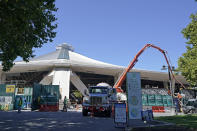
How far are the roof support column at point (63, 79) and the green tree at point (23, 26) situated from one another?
29.2 meters

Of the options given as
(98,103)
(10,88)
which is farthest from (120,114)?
(10,88)

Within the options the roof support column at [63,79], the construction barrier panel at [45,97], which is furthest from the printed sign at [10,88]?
the roof support column at [63,79]

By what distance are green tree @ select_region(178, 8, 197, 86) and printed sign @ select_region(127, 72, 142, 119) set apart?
42.2 ft

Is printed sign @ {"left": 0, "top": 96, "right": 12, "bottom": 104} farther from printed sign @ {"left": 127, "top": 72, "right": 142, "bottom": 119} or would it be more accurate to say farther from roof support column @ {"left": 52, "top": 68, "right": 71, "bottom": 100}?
printed sign @ {"left": 127, "top": 72, "right": 142, "bottom": 119}

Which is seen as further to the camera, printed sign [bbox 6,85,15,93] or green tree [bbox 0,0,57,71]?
printed sign [bbox 6,85,15,93]

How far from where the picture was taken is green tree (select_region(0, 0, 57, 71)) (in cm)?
627

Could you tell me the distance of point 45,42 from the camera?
10.7 meters

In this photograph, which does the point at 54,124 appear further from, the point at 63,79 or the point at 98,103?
the point at 63,79

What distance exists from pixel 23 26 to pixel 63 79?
115 ft

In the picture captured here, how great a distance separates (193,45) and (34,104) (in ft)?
72.9

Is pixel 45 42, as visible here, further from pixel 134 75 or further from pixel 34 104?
pixel 34 104

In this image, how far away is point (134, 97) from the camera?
888 centimetres

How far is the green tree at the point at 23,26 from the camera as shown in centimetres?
627

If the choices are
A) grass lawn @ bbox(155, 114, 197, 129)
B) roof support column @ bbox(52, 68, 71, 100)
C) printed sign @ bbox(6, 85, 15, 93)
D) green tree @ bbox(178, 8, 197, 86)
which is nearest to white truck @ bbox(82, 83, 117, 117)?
grass lawn @ bbox(155, 114, 197, 129)
